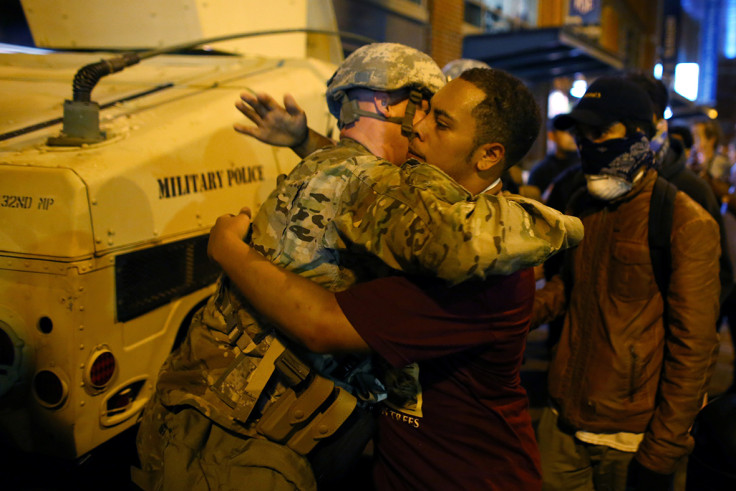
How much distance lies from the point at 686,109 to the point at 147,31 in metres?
22.7

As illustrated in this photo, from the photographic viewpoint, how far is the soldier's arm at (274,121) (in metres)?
1.94

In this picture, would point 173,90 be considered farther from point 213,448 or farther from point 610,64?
point 610,64

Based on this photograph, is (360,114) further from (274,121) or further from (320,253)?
(320,253)

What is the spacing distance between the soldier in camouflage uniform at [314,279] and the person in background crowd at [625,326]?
939mm

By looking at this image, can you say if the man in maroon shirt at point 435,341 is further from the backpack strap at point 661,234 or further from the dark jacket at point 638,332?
the backpack strap at point 661,234

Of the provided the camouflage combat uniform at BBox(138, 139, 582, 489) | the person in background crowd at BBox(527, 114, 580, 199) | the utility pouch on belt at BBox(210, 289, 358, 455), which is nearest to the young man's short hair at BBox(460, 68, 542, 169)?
the camouflage combat uniform at BBox(138, 139, 582, 489)

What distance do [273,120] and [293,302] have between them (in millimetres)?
813

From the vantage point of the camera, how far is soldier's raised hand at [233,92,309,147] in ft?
6.37

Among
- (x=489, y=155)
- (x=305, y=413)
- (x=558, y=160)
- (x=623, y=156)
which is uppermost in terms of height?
(x=489, y=155)

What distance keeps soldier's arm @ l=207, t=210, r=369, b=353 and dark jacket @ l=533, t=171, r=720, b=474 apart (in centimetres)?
132

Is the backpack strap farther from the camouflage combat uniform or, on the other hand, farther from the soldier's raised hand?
the soldier's raised hand

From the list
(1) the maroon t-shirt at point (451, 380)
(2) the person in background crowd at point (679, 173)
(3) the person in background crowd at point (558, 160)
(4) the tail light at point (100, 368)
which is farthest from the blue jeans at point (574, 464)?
(3) the person in background crowd at point (558, 160)

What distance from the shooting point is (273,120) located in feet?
6.55

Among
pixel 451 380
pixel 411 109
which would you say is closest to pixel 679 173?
pixel 411 109
